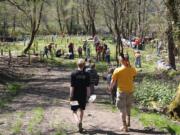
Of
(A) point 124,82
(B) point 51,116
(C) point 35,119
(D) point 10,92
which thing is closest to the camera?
(A) point 124,82

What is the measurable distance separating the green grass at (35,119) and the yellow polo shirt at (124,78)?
2.76m

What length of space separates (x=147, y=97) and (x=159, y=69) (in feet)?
58.2

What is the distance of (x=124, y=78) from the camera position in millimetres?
13664

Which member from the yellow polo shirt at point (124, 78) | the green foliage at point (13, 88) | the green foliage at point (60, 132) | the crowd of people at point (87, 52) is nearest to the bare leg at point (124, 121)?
the yellow polo shirt at point (124, 78)

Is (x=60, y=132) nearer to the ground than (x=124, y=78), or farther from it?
nearer to the ground

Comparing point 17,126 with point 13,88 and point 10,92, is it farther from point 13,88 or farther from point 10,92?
point 13,88

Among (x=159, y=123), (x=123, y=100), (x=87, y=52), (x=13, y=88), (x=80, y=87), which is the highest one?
(x=80, y=87)

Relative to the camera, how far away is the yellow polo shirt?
13.6 metres

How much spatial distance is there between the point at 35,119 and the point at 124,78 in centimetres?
409

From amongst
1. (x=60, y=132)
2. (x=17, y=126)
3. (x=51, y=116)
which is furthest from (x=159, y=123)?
(x=17, y=126)

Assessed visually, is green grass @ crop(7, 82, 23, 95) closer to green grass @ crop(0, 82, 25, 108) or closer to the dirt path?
green grass @ crop(0, 82, 25, 108)

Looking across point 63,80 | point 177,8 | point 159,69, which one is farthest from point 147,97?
point 159,69

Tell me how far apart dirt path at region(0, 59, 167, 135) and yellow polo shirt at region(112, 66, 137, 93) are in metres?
1.16

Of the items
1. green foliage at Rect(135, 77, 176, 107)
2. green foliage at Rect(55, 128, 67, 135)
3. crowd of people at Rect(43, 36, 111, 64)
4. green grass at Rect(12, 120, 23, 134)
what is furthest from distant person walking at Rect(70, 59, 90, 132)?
crowd of people at Rect(43, 36, 111, 64)
